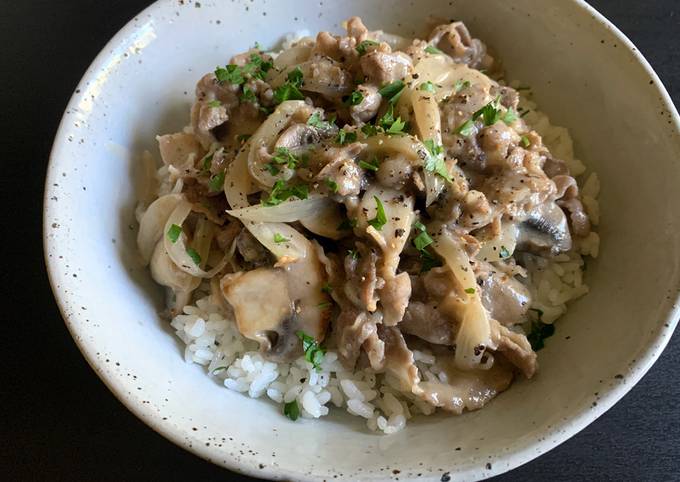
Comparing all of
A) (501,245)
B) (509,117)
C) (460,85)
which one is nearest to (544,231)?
(501,245)

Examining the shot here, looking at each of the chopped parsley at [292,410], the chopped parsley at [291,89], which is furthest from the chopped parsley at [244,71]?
the chopped parsley at [292,410]

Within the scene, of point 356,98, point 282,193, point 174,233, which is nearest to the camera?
point 282,193

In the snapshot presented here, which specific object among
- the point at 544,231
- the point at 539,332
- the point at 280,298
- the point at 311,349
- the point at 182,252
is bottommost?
the point at 182,252

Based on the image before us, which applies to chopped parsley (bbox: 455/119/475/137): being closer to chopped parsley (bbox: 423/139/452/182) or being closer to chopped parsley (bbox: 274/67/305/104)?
chopped parsley (bbox: 423/139/452/182)

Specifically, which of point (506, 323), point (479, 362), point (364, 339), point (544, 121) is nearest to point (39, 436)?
point (364, 339)

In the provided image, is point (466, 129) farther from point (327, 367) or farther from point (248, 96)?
point (327, 367)

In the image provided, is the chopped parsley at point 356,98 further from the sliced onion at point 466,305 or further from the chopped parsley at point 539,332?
the chopped parsley at point 539,332

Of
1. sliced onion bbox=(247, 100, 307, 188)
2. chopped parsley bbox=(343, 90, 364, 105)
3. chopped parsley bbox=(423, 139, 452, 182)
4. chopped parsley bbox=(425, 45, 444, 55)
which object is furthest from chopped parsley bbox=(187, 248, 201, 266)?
chopped parsley bbox=(425, 45, 444, 55)
